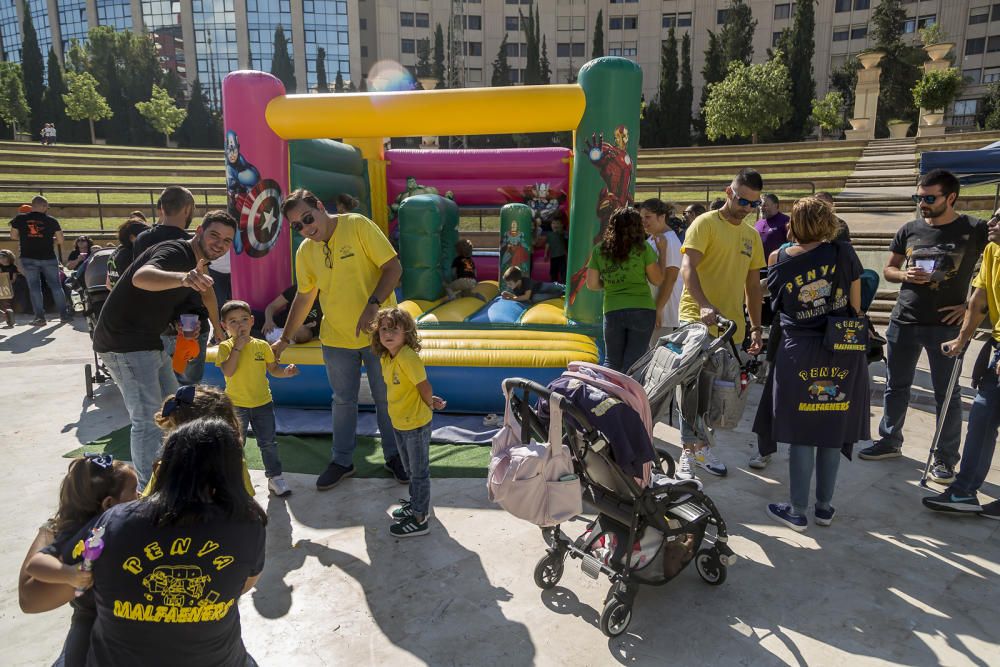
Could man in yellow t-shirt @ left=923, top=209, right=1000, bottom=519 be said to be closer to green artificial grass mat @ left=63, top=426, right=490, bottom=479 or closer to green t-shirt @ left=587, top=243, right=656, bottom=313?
green t-shirt @ left=587, top=243, right=656, bottom=313

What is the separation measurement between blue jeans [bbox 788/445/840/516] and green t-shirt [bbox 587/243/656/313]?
134cm

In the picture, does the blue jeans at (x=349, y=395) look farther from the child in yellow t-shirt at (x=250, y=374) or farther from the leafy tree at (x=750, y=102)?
the leafy tree at (x=750, y=102)

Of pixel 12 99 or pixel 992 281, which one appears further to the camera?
pixel 12 99

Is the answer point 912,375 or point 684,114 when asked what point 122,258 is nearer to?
point 912,375

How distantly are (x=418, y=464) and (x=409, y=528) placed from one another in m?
0.35

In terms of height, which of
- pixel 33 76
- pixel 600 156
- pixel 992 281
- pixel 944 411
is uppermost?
pixel 33 76

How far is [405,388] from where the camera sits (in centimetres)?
344

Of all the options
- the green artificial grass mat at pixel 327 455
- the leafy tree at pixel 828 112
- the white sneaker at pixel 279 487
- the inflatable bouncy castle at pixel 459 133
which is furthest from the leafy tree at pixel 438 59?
the white sneaker at pixel 279 487

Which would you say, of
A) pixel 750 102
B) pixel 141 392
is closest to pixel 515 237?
pixel 141 392

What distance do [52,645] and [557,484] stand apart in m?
2.17

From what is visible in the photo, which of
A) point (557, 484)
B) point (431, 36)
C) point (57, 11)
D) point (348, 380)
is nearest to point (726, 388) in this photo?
point (557, 484)

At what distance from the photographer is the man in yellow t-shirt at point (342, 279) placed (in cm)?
387

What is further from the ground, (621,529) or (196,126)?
(196,126)

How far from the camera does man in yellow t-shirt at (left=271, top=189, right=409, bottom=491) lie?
3.87 metres
